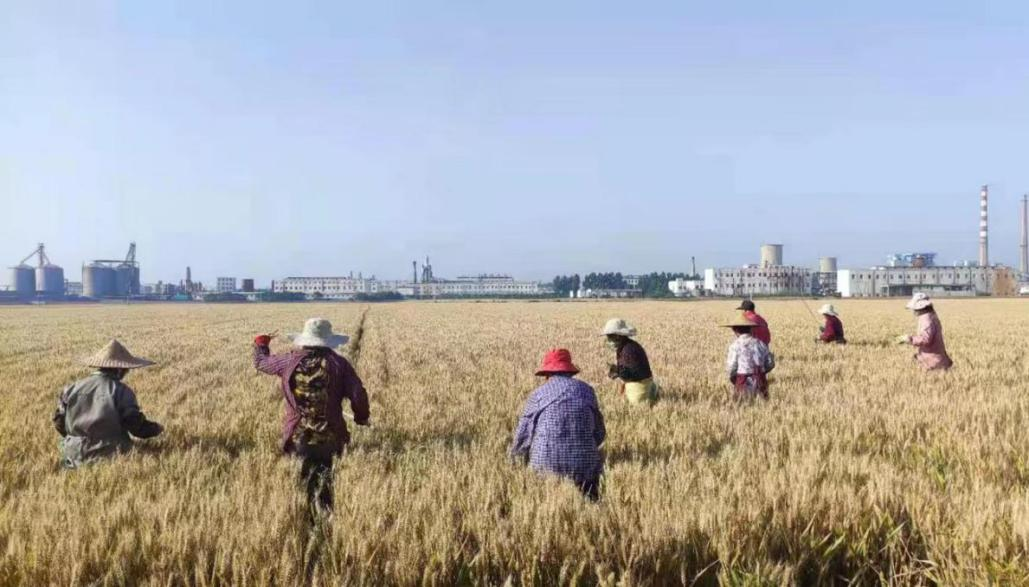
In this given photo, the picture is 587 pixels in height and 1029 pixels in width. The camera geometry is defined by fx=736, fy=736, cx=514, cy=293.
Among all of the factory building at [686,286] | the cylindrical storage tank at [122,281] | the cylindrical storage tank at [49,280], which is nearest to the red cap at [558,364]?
the factory building at [686,286]

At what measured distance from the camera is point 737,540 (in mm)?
3695

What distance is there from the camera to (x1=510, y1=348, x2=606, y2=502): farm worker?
208 inches

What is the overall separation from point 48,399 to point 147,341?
14.9 m

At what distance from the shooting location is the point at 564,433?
5312 mm

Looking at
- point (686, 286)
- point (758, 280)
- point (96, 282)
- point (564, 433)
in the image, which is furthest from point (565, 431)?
point (96, 282)

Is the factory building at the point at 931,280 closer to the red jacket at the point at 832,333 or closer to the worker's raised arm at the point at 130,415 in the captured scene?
the red jacket at the point at 832,333

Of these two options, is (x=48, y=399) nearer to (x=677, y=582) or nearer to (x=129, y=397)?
(x=129, y=397)

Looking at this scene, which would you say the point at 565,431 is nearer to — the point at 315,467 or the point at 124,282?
the point at 315,467

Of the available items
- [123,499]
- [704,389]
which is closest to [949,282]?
[704,389]

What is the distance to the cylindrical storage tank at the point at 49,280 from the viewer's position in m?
194

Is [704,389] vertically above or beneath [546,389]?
beneath

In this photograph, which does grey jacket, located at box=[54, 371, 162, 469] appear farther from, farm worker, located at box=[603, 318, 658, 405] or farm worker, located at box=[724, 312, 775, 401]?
farm worker, located at box=[724, 312, 775, 401]

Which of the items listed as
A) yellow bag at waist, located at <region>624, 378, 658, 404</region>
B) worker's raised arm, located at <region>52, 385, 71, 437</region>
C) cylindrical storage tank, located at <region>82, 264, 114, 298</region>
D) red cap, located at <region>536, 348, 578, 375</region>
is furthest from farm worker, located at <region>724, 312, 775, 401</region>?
cylindrical storage tank, located at <region>82, 264, 114, 298</region>

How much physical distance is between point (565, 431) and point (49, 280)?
22817cm
